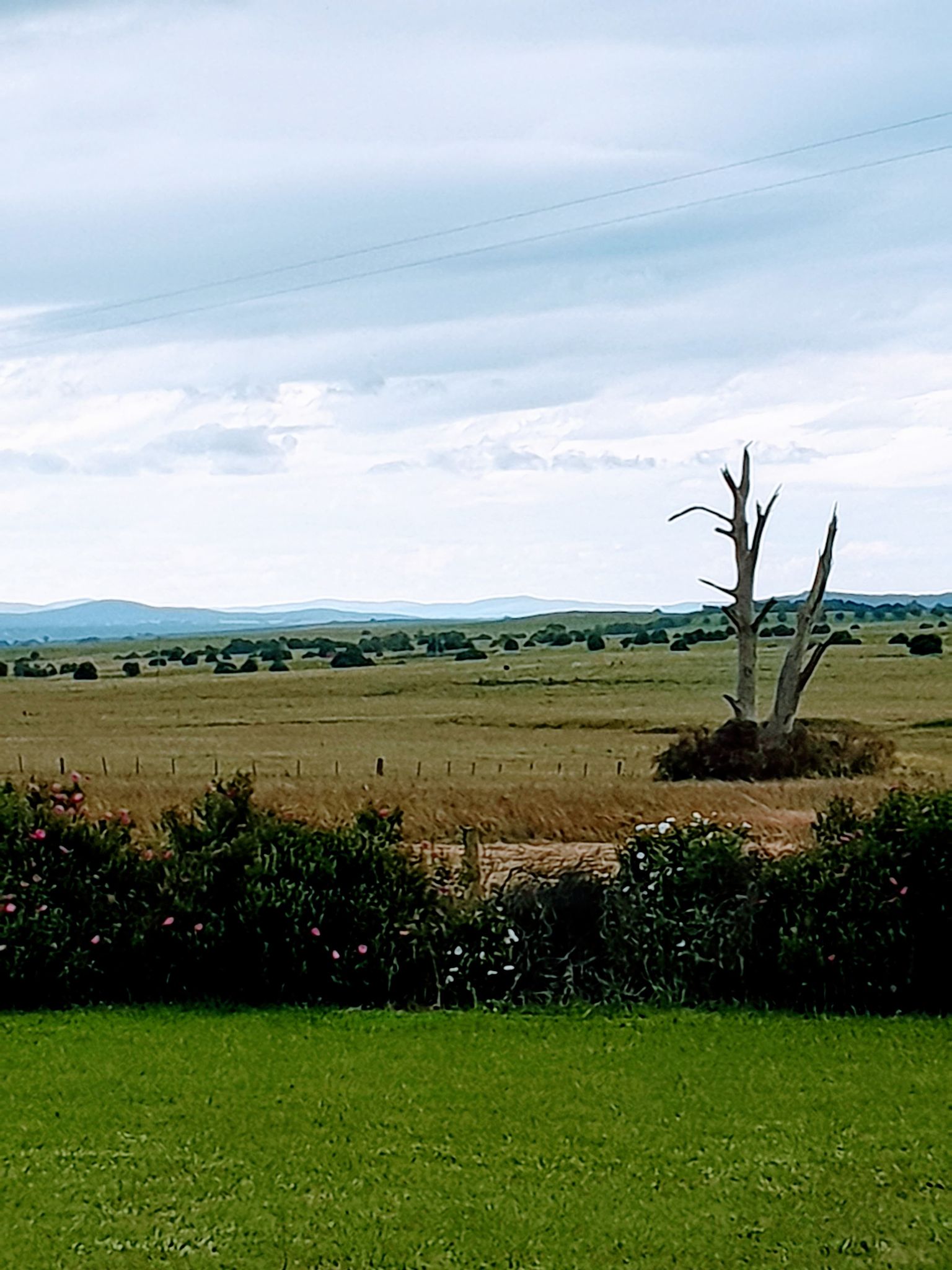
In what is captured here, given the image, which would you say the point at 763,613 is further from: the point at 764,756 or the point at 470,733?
the point at 470,733

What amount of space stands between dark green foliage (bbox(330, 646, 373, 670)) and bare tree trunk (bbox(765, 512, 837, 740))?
5921 centimetres

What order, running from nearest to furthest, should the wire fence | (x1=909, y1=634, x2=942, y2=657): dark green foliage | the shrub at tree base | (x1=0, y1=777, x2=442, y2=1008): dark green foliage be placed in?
(x1=0, y1=777, x2=442, y2=1008): dark green foliage
the wire fence
the shrub at tree base
(x1=909, y1=634, x2=942, y2=657): dark green foliage

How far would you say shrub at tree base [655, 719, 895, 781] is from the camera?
31.5m

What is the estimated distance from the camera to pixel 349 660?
10088 centimetres

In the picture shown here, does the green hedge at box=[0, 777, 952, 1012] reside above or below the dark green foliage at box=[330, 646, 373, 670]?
above

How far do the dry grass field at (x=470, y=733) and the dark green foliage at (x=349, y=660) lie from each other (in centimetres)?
221

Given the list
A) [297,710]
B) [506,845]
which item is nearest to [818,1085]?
[506,845]

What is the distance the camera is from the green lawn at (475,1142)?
21.6 ft

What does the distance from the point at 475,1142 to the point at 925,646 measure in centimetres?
7531

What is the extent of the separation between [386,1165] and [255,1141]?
2.41 feet

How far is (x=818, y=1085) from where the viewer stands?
29.0ft

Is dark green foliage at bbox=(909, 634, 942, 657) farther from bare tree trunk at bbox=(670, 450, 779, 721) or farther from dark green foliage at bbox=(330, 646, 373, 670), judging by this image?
bare tree trunk at bbox=(670, 450, 779, 721)

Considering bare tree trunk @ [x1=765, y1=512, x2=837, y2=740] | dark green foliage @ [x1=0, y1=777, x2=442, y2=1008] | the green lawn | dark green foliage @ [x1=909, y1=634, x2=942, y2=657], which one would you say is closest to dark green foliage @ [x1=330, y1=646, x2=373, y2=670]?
dark green foliage @ [x1=909, y1=634, x2=942, y2=657]

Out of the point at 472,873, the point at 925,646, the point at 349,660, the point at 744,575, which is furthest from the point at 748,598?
the point at 349,660
